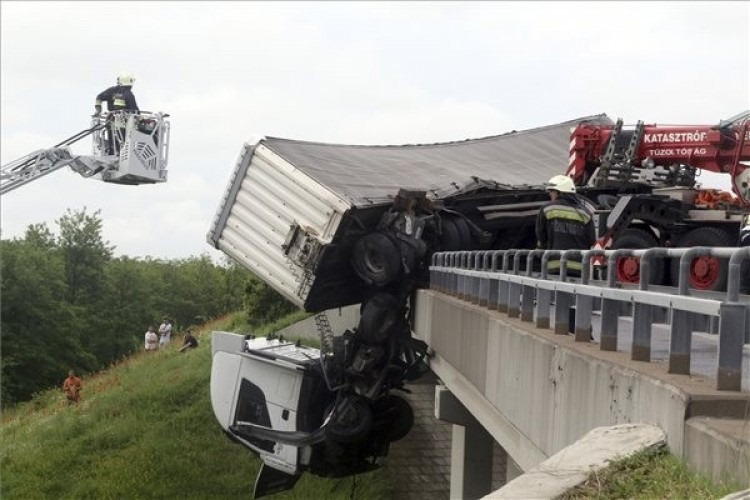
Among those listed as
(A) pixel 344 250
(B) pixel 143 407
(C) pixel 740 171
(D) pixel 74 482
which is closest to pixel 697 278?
(C) pixel 740 171

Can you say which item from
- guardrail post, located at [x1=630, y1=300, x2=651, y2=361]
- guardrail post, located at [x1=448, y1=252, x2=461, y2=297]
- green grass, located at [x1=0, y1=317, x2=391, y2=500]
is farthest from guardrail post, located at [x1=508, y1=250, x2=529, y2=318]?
green grass, located at [x1=0, y1=317, x2=391, y2=500]

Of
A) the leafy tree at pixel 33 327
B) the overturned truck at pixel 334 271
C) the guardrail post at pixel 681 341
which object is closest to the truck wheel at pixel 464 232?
the overturned truck at pixel 334 271

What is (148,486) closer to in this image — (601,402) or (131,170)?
(131,170)

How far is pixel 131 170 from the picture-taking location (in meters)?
21.3

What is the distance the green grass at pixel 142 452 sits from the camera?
73.7ft

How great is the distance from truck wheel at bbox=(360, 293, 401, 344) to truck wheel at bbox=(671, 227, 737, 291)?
3.86 meters

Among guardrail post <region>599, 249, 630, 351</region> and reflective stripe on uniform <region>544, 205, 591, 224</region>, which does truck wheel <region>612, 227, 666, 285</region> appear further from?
guardrail post <region>599, 249, 630, 351</region>

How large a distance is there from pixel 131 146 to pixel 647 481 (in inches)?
699

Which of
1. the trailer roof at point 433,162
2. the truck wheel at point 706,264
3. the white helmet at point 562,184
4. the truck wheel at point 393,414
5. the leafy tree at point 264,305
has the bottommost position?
the truck wheel at point 393,414

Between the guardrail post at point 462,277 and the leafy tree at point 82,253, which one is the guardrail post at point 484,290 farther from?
the leafy tree at point 82,253

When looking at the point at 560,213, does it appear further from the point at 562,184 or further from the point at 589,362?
the point at 589,362

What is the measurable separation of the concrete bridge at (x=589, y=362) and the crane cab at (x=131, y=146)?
8417mm

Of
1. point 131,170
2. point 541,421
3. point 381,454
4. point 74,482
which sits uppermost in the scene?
point 131,170

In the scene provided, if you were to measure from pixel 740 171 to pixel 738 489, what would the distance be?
14.6 meters
